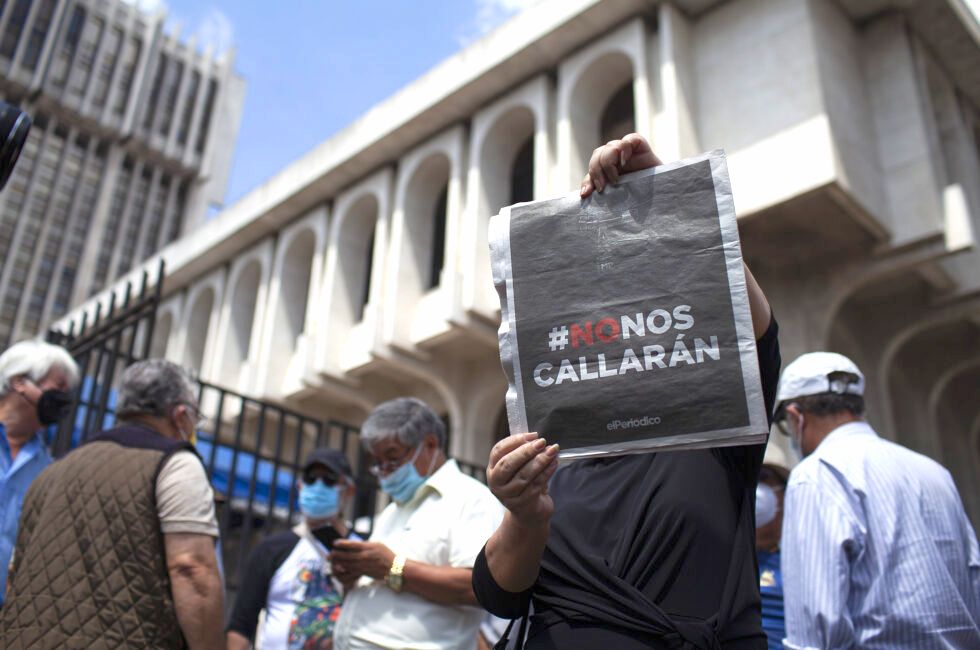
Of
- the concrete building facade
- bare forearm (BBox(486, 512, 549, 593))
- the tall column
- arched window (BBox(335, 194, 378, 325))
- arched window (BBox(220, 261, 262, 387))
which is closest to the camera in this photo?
bare forearm (BBox(486, 512, 549, 593))

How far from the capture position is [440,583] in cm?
289

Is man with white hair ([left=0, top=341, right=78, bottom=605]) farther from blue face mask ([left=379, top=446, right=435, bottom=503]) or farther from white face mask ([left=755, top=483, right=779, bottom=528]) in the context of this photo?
white face mask ([left=755, top=483, right=779, bottom=528])

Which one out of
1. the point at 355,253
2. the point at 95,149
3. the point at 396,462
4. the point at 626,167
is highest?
the point at 95,149

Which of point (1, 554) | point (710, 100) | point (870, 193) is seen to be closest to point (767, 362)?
point (1, 554)

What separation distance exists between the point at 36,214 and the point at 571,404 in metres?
38.2

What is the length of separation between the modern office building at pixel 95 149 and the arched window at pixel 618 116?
27742mm

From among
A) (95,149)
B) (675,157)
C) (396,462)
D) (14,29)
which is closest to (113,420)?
(396,462)

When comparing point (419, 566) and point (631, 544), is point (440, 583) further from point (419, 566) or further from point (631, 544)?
point (631, 544)

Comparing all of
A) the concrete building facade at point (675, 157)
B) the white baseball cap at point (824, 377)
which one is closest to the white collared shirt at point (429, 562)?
the white baseball cap at point (824, 377)

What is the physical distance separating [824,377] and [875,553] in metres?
0.64

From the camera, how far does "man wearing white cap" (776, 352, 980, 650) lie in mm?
2373

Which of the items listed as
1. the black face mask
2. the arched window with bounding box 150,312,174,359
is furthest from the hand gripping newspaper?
the arched window with bounding box 150,312,174,359

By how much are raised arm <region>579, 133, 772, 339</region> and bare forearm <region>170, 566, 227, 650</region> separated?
1716mm

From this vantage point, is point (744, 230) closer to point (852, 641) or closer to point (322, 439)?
point (322, 439)
